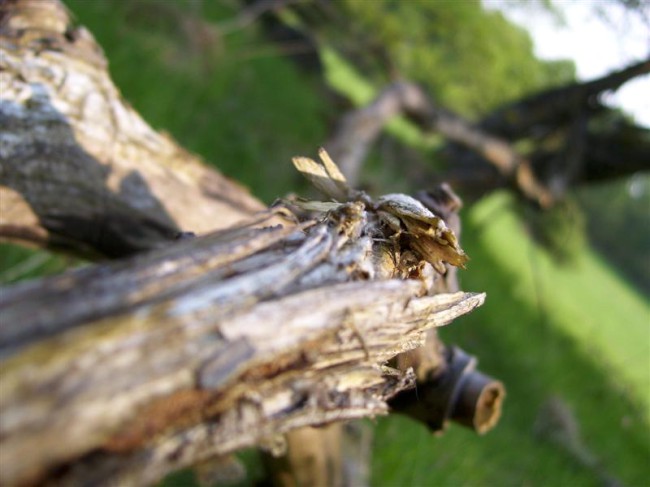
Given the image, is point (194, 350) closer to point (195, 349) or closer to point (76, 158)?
point (195, 349)

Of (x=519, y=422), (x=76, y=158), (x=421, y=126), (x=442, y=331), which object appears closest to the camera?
(x=76, y=158)

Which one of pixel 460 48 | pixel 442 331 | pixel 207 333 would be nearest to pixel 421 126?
pixel 442 331

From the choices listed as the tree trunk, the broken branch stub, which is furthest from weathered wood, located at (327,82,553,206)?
the broken branch stub

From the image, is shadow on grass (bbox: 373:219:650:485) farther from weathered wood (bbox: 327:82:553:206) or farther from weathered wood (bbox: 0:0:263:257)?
weathered wood (bbox: 0:0:263:257)

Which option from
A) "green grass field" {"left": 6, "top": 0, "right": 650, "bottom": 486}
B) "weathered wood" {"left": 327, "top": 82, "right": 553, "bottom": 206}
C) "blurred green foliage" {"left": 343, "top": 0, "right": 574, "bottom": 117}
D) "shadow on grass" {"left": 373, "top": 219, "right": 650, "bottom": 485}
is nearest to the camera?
"shadow on grass" {"left": 373, "top": 219, "right": 650, "bottom": 485}

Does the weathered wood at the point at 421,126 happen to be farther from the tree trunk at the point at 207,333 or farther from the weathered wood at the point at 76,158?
the tree trunk at the point at 207,333

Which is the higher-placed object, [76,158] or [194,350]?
[76,158]

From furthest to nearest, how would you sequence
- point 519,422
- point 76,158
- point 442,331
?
point 519,422 → point 442,331 → point 76,158

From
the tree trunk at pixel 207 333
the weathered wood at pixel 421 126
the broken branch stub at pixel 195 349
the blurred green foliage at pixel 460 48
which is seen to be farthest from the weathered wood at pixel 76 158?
the blurred green foliage at pixel 460 48
